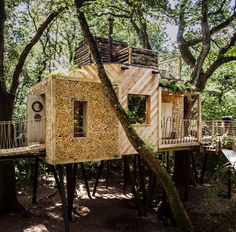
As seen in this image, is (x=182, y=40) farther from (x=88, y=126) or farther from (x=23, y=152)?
(x=23, y=152)

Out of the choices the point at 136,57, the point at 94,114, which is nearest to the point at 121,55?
the point at 136,57

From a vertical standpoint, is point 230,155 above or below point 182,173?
above

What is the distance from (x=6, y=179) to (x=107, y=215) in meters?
5.00

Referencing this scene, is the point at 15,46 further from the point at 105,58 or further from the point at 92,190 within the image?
the point at 92,190

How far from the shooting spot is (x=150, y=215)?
13633 millimetres

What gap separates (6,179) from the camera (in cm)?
1273

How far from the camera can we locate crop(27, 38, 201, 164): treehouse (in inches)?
393

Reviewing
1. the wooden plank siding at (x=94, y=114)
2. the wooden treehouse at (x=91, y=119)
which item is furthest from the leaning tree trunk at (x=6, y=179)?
the wooden plank siding at (x=94, y=114)

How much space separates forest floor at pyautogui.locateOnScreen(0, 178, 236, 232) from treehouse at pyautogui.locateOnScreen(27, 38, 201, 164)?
130 inches

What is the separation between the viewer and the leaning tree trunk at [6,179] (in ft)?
41.2

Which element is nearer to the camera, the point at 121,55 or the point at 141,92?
the point at 141,92

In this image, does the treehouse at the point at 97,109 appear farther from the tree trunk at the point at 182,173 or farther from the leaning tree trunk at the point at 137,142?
the tree trunk at the point at 182,173

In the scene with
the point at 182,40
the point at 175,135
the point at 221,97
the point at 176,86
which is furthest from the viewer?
the point at 221,97

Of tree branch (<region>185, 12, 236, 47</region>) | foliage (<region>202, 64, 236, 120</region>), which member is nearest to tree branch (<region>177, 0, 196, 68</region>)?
tree branch (<region>185, 12, 236, 47</region>)
